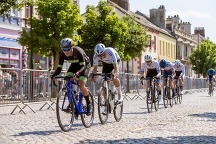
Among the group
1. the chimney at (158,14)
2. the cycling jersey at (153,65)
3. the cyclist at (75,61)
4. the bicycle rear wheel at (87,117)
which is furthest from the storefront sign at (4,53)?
the chimney at (158,14)

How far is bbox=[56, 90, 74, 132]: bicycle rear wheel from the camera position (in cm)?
958

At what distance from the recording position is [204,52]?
82750 mm

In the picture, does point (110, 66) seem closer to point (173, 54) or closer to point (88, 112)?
point (88, 112)

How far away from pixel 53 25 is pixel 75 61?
65.1ft

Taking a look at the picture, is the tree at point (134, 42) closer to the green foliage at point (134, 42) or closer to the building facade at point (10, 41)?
the green foliage at point (134, 42)

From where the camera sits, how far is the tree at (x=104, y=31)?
120 feet

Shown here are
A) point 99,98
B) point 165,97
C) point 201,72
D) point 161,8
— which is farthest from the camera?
point 201,72

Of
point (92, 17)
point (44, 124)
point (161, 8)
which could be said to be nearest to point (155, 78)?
point (44, 124)

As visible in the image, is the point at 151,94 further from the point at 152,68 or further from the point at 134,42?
the point at 134,42

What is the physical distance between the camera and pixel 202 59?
82188mm

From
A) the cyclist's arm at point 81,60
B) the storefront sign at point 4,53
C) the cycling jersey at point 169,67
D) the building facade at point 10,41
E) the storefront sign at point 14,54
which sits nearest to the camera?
the cyclist's arm at point 81,60

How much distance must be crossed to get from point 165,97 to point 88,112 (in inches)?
331

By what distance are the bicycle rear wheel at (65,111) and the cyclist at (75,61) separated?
45 centimetres

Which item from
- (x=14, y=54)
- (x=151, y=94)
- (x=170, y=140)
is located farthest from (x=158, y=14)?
(x=170, y=140)
